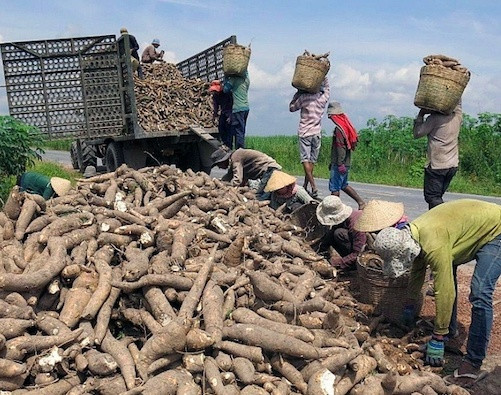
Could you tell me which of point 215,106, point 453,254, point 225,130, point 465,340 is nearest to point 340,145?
point 225,130

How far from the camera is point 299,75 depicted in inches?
307

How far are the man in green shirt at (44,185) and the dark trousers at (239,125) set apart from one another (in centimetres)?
352

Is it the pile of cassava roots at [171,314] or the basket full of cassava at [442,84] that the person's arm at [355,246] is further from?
the basket full of cassava at [442,84]

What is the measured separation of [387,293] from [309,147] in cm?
388

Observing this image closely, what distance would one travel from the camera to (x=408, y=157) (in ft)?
62.1

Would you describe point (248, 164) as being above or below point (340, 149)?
below

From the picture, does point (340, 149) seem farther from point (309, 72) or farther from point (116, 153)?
point (116, 153)

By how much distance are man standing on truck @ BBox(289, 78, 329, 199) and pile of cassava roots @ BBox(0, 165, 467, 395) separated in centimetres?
312

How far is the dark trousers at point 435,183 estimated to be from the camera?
19.1 ft

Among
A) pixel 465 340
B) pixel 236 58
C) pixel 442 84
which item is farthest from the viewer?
pixel 236 58

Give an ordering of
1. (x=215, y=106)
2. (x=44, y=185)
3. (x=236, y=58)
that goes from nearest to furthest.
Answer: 1. (x=44, y=185)
2. (x=236, y=58)
3. (x=215, y=106)

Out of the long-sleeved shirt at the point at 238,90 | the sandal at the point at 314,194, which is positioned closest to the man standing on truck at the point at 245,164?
the sandal at the point at 314,194

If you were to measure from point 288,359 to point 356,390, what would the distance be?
0.44 metres

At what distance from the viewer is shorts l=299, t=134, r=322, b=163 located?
8.12 metres
